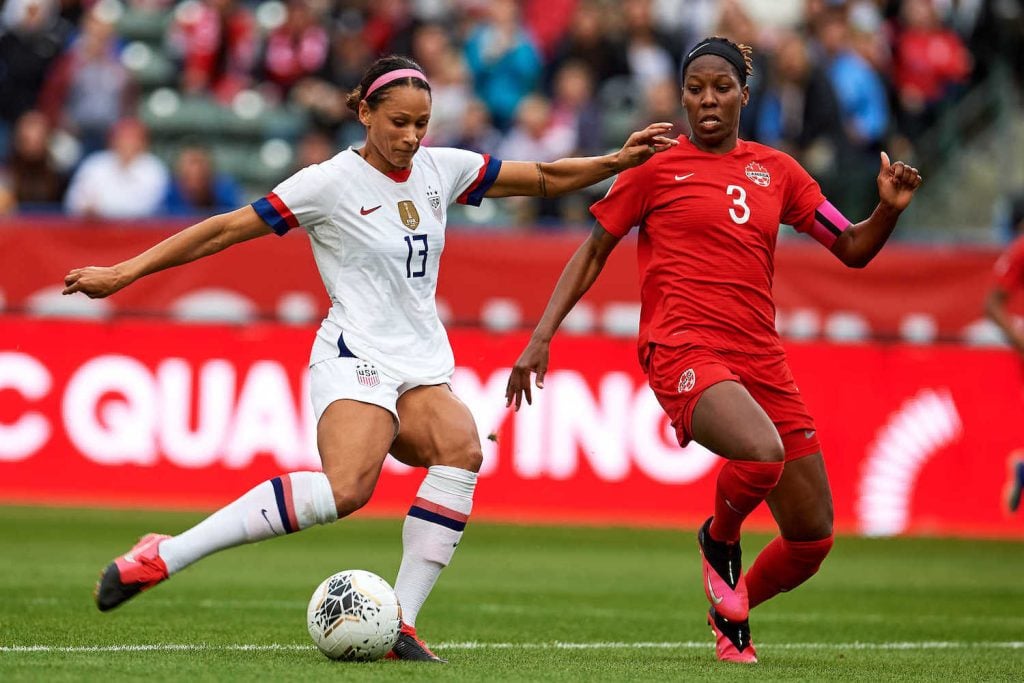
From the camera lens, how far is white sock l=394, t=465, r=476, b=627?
23.5 feet

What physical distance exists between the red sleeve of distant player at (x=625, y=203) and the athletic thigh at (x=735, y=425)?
92 cm

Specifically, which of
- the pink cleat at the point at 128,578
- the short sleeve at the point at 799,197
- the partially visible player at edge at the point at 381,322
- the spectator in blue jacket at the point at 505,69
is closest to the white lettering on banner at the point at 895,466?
the spectator in blue jacket at the point at 505,69

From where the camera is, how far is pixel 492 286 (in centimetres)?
1541

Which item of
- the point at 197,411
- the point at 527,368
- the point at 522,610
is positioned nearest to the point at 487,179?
the point at 527,368

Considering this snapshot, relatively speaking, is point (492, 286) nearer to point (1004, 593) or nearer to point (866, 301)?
point (866, 301)

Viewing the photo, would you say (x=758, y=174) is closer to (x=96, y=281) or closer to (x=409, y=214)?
(x=409, y=214)

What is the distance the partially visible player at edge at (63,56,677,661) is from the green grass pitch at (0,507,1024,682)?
2.10 ft

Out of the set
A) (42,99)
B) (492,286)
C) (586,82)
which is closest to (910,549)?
(492,286)

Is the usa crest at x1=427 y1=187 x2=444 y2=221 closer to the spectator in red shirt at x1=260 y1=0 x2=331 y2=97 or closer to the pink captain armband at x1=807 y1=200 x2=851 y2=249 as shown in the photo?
the pink captain armband at x1=807 y1=200 x2=851 y2=249

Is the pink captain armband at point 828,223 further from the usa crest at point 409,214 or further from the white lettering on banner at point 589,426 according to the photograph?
the white lettering on banner at point 589,426

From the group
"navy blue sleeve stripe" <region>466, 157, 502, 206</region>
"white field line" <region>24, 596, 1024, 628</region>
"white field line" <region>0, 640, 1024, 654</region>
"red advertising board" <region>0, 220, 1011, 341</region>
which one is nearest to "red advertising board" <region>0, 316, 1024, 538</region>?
"red advertising board" <region>0, 220, 1011, 341</region>

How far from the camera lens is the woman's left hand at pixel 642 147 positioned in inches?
295

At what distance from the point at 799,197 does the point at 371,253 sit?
2011 millimetres

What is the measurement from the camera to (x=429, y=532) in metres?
7.17
